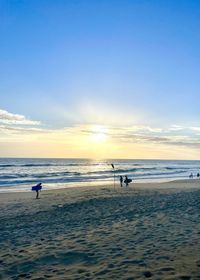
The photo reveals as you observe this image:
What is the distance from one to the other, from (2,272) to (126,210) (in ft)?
27.4

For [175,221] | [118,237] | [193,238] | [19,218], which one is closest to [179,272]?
[193,238]

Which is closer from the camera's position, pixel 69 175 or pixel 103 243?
pixel 103 243

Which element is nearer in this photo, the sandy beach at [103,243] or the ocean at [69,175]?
the sandy beach at [103,243]

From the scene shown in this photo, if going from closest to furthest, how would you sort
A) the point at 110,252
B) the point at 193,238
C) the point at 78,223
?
the point at 110,252 < the point at 193,238 < the point at 78,223

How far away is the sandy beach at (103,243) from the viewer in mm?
6914

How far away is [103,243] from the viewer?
9188mm

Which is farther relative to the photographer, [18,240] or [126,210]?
[126,210]

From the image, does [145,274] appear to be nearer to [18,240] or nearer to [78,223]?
[18,240]

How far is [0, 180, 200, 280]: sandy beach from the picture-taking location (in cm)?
691

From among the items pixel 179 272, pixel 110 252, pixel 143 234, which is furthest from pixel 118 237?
pixel 179 272

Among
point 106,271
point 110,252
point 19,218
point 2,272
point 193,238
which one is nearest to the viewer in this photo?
point 106,271

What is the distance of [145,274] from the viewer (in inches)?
255

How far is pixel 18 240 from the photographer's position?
1035cm

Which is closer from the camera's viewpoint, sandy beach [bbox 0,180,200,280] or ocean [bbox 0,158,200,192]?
sandy beach [bbox 0,180,200,280]
